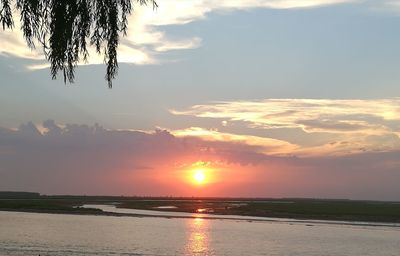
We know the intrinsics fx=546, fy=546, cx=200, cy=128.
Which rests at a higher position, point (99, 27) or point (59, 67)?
point (99, 27)

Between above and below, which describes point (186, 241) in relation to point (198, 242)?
above

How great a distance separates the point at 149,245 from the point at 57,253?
22.8ft

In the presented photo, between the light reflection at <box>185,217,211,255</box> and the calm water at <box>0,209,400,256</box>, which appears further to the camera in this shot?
the light reflection at <box>185,217,211,255</box>

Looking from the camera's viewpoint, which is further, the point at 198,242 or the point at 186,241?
the point at 186,241

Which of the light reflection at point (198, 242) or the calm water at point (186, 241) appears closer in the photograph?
the calm water at point (186, 241)

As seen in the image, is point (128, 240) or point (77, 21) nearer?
point (77, 21)

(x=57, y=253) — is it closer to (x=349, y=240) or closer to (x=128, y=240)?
(x=128, y=240)

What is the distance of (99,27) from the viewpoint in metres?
9.27

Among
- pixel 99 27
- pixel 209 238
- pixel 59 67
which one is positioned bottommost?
pixel 59 67

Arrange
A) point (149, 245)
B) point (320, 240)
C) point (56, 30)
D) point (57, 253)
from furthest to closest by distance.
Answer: point (320, 240), point (149, 245), point (57, 253), point (56, 30)

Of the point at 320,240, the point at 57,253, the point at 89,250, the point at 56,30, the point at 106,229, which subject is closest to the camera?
the point at 56,30

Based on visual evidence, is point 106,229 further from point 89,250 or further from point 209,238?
point 89,250

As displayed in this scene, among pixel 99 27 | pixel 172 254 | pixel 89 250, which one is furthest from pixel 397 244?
pixel 99 27

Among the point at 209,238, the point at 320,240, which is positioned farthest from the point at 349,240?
the point at 209,238
